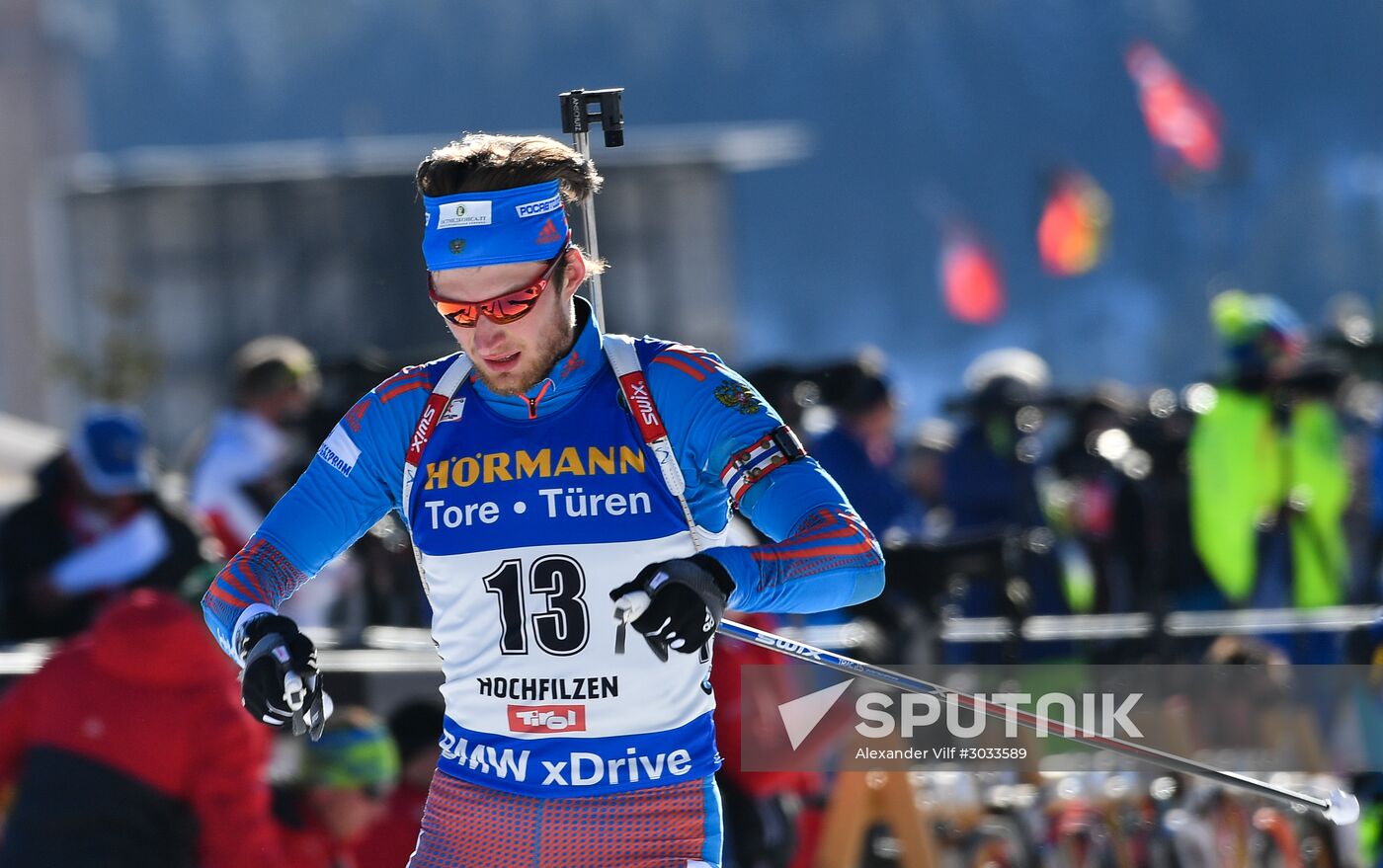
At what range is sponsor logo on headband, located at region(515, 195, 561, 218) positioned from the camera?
10.4 ft

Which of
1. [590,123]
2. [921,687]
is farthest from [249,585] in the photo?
[921,687]

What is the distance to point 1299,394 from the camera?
25.1ft

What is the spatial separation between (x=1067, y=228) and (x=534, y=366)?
17759mm

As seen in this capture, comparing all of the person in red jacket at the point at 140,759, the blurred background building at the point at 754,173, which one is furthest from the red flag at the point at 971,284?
the person in red jacket at the point at 140,759

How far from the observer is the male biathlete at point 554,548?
306 centimetres

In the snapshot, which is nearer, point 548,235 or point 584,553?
point 584,553

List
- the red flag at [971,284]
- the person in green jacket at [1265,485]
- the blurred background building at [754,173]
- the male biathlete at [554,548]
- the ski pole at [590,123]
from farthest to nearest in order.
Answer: the red flag at [971,284], the blurred background building at [754,173], the person in green jacket at [1265,485], the ski pole at [590,123], the male biathlete at [554,548]

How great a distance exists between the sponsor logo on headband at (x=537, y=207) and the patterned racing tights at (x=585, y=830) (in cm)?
93

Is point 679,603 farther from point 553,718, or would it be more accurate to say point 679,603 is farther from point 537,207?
point 537,207

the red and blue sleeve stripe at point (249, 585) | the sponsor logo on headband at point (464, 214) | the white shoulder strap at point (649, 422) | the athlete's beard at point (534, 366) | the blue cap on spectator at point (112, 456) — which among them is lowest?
the red and blue sleeve stripe at point (249, 585)

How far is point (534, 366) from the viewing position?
10.3 ft

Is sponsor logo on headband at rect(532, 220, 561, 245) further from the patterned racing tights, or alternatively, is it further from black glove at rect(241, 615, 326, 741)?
the patterned racing tights

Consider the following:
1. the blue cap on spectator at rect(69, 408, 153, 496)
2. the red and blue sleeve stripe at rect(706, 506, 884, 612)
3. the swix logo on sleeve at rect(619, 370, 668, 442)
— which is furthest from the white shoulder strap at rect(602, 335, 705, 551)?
the blue cap on spectator at rect(69, 408, 153, 496)

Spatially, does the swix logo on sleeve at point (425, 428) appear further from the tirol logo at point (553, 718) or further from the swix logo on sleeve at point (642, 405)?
the tirol logo at point (553, 718)
